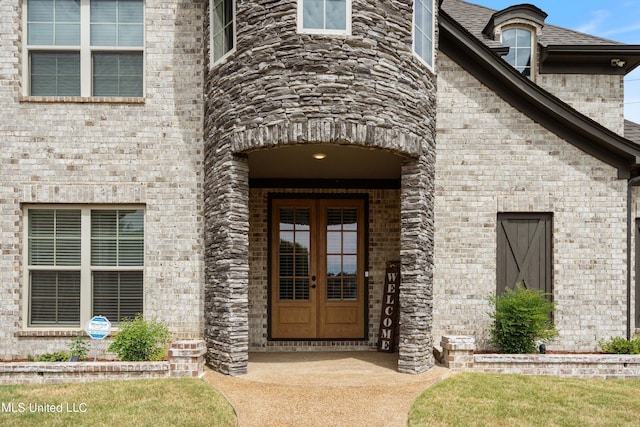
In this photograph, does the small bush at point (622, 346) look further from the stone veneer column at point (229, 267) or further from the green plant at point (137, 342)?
the green plant at point (137, 342)

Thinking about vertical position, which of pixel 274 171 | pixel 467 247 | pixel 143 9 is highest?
pixel 143 9

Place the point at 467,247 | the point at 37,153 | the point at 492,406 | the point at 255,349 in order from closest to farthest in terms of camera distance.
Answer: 1. the point at 492,406
2. the point at 37,153
3. the point at 467,247
4. the point at 255,349

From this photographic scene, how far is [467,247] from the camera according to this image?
8.23 meters

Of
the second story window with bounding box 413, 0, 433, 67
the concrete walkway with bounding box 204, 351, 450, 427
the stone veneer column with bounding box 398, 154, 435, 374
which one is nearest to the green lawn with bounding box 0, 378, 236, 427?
the concrete walkway with bounding box 204, 351, 450, 427

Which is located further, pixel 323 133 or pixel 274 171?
pixel 274 171

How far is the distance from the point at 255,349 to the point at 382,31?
5.98m

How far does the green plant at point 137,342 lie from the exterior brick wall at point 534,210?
184 inches

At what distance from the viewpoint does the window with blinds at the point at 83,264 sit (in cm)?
780

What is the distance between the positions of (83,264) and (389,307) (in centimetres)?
544

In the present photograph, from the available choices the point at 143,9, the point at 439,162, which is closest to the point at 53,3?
the point at 143,9

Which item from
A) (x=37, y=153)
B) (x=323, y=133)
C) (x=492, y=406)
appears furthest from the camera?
(x=37, y=153)

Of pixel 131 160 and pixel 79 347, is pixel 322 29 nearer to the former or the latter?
pixel 131 160

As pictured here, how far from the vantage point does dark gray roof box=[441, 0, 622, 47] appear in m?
10.2

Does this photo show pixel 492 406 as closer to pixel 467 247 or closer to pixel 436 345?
pixel 436 345
